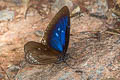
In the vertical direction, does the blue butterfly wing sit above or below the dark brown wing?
above

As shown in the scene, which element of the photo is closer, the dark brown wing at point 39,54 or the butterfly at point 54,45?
the butterfly at point 54,45

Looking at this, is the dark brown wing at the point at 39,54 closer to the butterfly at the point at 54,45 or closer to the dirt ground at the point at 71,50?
Result: the butterfly at the point at 54,45

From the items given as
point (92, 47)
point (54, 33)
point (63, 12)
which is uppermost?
point (63, 12)

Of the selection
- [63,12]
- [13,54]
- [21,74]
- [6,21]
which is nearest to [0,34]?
[6,21]

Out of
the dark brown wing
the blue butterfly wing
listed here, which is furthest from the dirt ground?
the blue butterfly wing

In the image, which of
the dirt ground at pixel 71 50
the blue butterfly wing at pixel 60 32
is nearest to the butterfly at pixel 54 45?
the blue butterfly wing at pixel 60 32

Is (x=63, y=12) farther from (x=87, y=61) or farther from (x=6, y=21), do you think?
(x=6, y=21)

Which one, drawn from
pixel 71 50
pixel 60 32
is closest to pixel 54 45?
pixel 60 32

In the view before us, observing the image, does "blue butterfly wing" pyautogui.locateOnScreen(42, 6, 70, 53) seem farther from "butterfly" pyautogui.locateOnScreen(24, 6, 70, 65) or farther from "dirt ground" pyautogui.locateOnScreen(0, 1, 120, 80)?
"dirt ground" pyautogui.locateOnScreen(0, 1, 120, 80)
